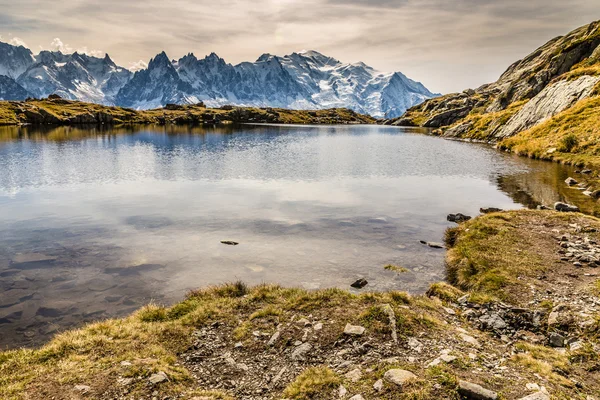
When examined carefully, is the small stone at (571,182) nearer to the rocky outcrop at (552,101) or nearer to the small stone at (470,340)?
the small stone at (470,340)

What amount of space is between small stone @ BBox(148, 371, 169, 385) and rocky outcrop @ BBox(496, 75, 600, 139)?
111328 millimetres

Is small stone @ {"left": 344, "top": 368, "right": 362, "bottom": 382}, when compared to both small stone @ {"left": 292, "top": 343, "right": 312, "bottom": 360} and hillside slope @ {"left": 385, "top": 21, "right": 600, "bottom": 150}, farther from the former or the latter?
hillside slope @ {"left": 385, "top": 21, "right": 600, "bottom": 150}

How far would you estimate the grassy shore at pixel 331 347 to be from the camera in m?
11.5

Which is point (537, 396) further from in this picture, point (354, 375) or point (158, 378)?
point (158, 378)

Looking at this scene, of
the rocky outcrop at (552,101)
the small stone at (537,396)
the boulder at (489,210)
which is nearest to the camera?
the small stone at (537,396)

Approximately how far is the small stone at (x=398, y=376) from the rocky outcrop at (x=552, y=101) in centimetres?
10637

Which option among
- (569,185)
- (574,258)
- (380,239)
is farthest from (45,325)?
(569,185)

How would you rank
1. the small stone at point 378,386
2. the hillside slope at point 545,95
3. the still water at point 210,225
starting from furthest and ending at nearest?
the hillside slope at point 545,95 → the still water at point 210,225 → the small stone at point 378,386

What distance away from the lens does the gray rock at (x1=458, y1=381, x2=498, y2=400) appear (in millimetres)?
10073

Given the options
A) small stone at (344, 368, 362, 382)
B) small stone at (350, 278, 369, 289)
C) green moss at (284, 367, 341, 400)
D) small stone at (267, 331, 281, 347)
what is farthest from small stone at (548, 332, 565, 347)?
small stone at (267, 331, 281, 347)

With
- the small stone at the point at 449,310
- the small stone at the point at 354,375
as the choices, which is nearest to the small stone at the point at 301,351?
the small stone at the point at 354,375

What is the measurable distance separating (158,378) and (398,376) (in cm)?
799

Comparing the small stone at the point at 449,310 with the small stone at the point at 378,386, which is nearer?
the small stone at the point at 378,386

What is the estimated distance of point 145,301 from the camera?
20.8 m
